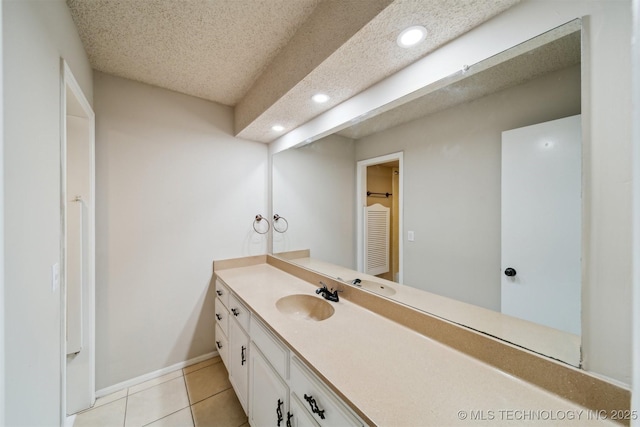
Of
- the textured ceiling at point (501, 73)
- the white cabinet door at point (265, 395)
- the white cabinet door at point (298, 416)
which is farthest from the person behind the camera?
the white cabinet door at point (265, 395)

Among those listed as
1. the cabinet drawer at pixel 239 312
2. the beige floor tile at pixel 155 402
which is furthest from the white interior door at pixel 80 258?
the cabinet drawer at pixel 239 312

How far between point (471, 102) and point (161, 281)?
2.52m

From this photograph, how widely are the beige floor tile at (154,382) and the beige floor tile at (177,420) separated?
421mm

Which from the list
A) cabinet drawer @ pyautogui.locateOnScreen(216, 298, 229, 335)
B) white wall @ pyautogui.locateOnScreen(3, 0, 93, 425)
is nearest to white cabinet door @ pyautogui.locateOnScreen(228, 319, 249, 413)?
cabinet drawer @ pyautogui.locateOnScreen(216, 298, 229, 335)

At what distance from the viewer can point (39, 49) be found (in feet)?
2.77

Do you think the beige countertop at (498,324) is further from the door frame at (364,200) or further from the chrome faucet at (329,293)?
the chrome faucet at (329,293)

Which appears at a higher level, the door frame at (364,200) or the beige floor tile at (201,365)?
the door frame at (364,200)

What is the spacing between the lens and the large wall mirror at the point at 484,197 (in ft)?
2.59

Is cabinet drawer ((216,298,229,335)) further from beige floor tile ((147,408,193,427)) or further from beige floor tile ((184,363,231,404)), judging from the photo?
beige floor tile ((147,408,193,427))

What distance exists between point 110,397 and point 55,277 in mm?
1426

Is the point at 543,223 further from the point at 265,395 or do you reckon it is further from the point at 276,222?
the point at 276,222

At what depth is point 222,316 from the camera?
1.92m

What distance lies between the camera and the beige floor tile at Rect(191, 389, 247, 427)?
60.0 inches

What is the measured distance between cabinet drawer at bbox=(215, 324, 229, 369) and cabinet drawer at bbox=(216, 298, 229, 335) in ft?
0.18
